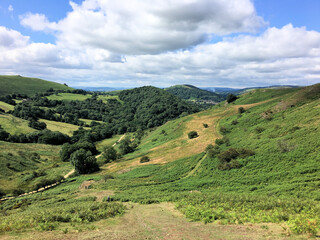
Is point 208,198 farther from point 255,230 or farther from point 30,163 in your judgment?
point 30,163

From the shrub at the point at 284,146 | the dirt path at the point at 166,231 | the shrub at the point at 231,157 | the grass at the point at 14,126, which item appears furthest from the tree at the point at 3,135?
the shrub at the point at 284,146

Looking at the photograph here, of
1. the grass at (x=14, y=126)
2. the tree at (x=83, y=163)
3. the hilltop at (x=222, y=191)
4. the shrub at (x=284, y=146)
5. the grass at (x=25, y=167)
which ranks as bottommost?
the grass at (x=25, y=167)

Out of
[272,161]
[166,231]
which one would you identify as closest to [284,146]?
[272,161]

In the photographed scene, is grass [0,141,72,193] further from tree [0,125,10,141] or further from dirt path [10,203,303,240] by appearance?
dirt path [10,203,303,240]

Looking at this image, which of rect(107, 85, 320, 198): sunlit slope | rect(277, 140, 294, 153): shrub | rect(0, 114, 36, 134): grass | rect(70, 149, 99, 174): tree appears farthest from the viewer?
rect(0, 114, 36, 134): grass

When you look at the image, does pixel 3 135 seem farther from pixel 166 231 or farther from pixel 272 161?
pixel 272 161

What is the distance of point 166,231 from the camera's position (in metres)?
16.4

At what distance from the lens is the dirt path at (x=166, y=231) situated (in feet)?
46.9

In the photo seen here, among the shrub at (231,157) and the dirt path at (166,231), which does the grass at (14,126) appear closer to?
the dirt path at (166,231)

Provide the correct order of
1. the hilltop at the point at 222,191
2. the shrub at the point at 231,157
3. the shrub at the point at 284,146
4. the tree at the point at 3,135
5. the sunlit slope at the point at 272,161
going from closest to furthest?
the hilltop at the point at 222,191 < the sunlit slope at the point at 272,161 < the shrub at the point at 284,146 < the shrub at the point at 231,157 < the tree at the point at 3,135

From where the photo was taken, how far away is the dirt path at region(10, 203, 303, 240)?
14.3 metres

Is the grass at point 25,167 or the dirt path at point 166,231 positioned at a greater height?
the dirt path at point 166,231

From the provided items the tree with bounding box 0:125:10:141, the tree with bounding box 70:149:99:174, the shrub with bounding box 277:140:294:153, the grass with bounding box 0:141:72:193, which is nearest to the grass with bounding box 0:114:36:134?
the tree with bounding box 0:125:10:141

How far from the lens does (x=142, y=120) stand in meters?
197
